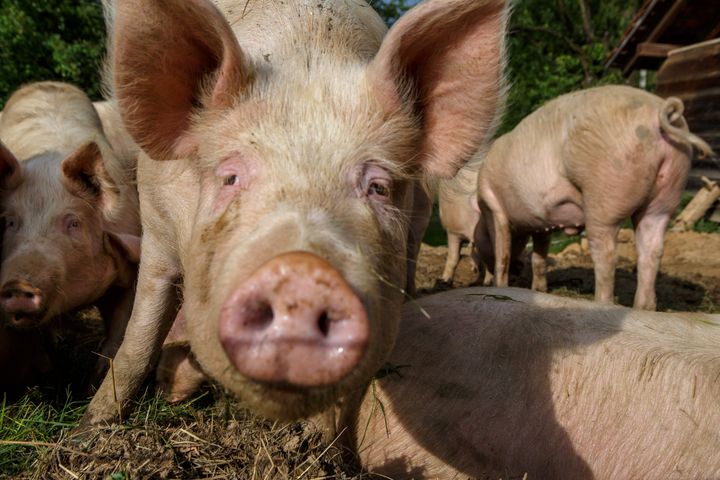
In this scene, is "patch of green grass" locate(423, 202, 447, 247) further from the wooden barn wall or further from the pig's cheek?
Answer: the pig's cheek

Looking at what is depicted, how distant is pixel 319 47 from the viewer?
2541 millimetres

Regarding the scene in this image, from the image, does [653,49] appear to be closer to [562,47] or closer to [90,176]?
[90,176]

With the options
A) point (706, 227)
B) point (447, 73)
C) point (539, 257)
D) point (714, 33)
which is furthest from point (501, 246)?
point (714, 33)

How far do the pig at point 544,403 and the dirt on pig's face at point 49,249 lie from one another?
1.84m

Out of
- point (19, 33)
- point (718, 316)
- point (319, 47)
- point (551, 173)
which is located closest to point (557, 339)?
point (718, 316)

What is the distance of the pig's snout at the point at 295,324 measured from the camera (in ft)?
4.74

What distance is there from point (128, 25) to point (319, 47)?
0.77m

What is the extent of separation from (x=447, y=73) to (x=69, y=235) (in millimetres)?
2539

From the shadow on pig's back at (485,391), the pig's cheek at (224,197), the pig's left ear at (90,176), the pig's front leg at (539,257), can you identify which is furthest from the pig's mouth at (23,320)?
the pig's front leg at (539,257)

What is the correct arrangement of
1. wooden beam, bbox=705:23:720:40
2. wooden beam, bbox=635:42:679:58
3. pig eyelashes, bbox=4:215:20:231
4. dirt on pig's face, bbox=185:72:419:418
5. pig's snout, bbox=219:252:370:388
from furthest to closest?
wooden beam, bbox=635:42:679:58, wooden beam, bbox=705:23:720:40, pig eyelashes, bbox=4:215:20:231, dirt on pig's face, bbox=185:72:419:418, pig's snout, bbox=219:252:370:388

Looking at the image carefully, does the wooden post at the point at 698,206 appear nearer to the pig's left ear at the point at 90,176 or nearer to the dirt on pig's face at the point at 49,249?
the pig's left ear at the point at 90,176

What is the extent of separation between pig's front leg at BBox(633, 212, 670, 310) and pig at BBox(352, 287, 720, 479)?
3.36 metres

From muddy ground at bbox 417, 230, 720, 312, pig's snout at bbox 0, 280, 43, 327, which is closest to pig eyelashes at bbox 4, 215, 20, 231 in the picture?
pig's snout at bbox 0, 280, 43, 327

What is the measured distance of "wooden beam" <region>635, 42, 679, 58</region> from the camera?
41.9ft
